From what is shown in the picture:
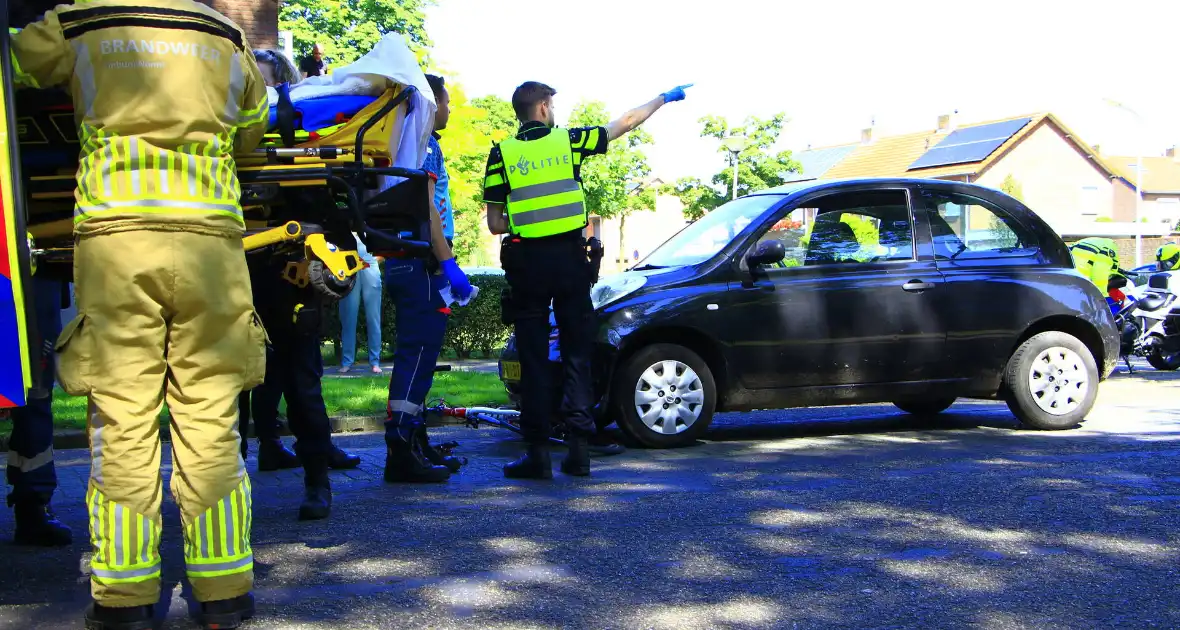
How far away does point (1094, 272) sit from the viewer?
13.6 metres

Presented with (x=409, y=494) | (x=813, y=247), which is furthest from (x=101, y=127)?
(x=813, y=247)

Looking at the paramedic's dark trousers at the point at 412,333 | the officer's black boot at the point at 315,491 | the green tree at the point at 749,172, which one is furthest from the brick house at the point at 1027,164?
the officer's black boot at the point at 315,491

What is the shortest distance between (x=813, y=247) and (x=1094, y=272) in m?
6.70

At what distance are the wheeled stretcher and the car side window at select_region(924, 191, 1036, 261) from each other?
456 cm

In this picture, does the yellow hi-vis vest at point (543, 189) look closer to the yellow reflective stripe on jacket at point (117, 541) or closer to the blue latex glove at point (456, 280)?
the blue latex glove at point (456, 280)

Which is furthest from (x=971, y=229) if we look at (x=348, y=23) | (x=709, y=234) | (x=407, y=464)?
(x=348, y=23)

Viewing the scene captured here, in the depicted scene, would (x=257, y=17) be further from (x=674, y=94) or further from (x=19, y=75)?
(x=19, y=75)

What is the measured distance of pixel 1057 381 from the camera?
8.50 metres

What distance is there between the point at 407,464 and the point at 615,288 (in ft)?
7.27

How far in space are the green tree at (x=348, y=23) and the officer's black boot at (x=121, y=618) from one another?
36.4m

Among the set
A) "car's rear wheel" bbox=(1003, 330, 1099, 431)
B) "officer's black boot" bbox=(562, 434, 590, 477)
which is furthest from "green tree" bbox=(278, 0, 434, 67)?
"officer's black boot" bbox=(562, 434, 590, 477)

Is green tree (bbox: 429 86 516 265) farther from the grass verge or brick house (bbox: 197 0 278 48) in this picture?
the grass verge

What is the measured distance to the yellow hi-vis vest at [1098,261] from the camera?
13.6 m

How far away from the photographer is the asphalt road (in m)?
3.98
